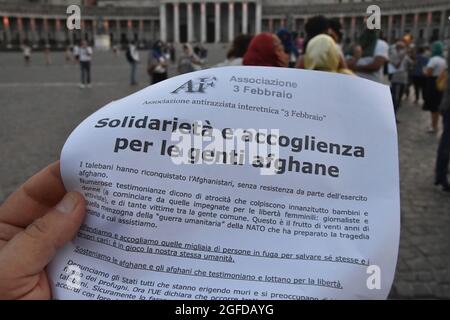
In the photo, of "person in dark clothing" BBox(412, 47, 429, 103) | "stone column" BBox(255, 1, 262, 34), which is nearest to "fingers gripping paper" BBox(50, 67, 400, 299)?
"person in dark clothing" BBox(412, 47, 429, 103)

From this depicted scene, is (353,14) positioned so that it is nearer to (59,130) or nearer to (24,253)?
(59,130)

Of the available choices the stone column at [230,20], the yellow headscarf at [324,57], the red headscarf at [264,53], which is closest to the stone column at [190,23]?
the stone column at [230,20]

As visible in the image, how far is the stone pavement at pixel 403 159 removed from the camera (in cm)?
367

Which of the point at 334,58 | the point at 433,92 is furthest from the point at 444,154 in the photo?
the point at 433,92

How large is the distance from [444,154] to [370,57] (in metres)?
1.53

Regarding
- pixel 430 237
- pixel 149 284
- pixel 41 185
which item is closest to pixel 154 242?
pixel 149 284

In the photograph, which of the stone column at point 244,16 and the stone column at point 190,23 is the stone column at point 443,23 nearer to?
the stone column at point 244,16

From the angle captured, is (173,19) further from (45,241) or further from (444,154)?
(45,241)

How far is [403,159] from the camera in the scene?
7.11 m

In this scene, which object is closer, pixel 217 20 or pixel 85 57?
pixel 85 57

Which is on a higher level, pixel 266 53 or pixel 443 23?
pixel 443 23

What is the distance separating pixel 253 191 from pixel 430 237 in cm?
392

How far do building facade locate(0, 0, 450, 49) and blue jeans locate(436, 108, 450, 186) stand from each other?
55.8 meters

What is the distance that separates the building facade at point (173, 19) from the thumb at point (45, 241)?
60.9 m
